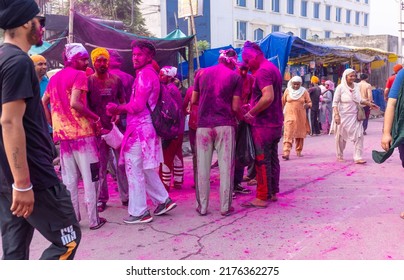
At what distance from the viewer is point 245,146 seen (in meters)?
5.01

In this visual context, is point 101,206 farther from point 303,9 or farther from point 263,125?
point 303,9

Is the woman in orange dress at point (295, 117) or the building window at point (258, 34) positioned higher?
the building window at point (258, 34)

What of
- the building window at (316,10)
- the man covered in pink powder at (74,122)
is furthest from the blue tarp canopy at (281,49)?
the building window at (316,10)

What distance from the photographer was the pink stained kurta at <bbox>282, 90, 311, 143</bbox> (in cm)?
849

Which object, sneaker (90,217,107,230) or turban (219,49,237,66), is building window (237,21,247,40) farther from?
sneaker (90,217,107,230)

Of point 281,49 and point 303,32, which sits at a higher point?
point 303,32

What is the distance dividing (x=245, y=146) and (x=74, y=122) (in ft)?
6.65

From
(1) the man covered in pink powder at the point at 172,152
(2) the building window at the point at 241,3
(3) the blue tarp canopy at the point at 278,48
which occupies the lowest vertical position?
(1) the man covered in pink powder at the point at 172,152

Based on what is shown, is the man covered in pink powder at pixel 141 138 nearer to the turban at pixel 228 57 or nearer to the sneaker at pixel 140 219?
the sneaker at pixel 140 219

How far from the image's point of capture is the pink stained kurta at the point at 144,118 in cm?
439

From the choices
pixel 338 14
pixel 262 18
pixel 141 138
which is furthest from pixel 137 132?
pixel 338 14

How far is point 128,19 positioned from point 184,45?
16.6 m

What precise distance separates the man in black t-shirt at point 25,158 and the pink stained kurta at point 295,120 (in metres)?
6.59
